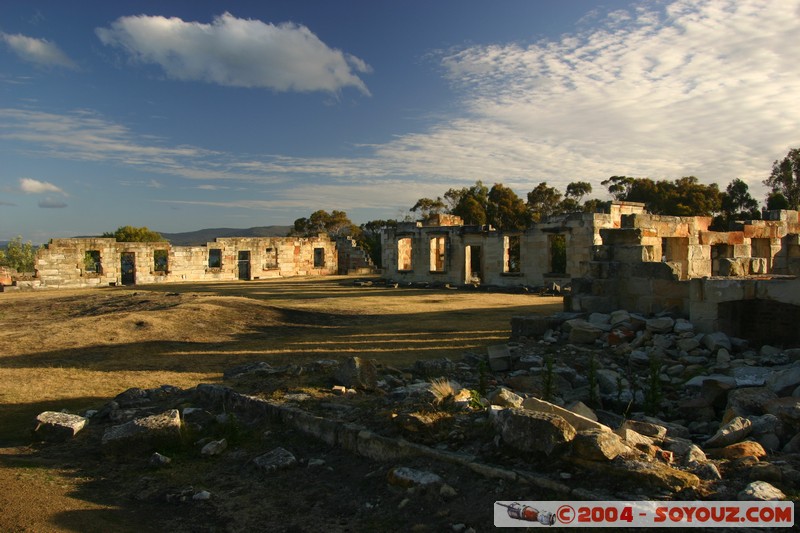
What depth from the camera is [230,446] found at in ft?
19.2

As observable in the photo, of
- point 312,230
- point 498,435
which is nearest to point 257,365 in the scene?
point 498,435

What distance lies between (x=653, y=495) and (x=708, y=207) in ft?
130

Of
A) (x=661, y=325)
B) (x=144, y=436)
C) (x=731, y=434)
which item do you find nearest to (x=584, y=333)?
(x=661, y=325)

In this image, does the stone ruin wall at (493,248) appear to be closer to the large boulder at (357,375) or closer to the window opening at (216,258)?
the window opening at (216,258)

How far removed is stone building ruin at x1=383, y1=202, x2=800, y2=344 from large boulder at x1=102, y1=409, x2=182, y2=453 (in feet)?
29.6

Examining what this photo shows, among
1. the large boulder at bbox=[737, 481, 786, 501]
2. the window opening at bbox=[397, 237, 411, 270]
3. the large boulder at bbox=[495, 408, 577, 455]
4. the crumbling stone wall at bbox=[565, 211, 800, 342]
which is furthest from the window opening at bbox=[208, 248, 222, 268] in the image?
the large boulder at bbox=[737, 481, 786, 501]

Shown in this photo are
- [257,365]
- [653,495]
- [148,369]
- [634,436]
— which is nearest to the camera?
[653,495]

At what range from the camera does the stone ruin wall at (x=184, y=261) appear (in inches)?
1148

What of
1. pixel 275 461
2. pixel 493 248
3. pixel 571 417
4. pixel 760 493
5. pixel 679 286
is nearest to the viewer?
pixel 760 493

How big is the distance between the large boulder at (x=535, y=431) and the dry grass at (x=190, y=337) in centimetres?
542

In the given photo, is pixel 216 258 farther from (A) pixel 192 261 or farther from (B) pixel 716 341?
(B) pixel 716 341

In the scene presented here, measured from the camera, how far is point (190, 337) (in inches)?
512

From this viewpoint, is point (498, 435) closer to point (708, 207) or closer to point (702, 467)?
point (702, 467)

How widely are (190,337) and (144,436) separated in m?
7.50
